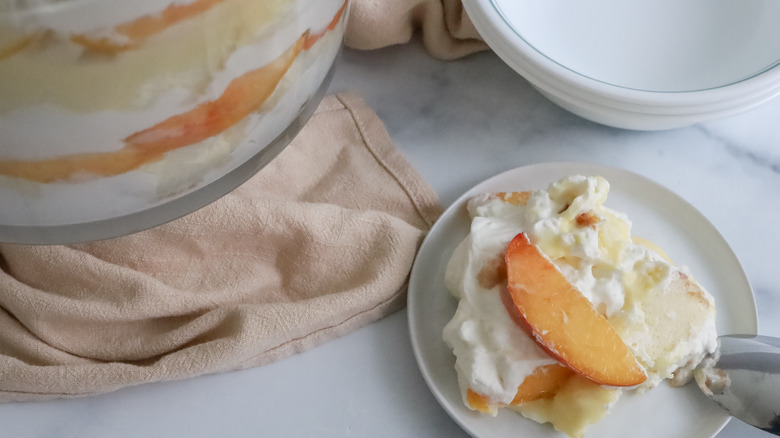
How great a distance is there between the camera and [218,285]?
51 centimetres

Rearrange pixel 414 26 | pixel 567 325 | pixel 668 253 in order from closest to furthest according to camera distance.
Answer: pixel 567 325 → pixel 668 253 → pixel 414 26

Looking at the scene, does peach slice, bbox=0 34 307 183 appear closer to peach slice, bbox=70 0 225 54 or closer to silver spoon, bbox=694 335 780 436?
peach slice, bbox=70 0 225 54

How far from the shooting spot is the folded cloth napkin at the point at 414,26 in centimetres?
60

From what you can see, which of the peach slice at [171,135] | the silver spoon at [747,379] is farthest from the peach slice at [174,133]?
the silver spoon at [747,379]

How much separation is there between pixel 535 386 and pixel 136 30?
30 cm

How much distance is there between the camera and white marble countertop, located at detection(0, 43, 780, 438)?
1.54 feet

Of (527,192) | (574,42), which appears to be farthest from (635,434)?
(574,42)

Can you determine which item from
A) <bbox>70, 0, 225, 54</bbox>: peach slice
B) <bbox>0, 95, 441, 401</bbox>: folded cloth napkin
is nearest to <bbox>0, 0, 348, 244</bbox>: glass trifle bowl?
<bbox>70, 0, 225, 54</bbox>: peach slice

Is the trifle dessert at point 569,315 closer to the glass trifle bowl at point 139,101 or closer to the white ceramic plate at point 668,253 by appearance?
the white ceramic plate at point 668,253

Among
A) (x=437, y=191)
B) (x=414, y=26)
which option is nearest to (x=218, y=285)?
(x=437, y=191)

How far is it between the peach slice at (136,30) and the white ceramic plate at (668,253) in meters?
0.28

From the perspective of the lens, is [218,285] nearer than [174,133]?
No

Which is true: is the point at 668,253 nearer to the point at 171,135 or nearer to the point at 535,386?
the point at 535,386

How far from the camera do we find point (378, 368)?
0.49m
